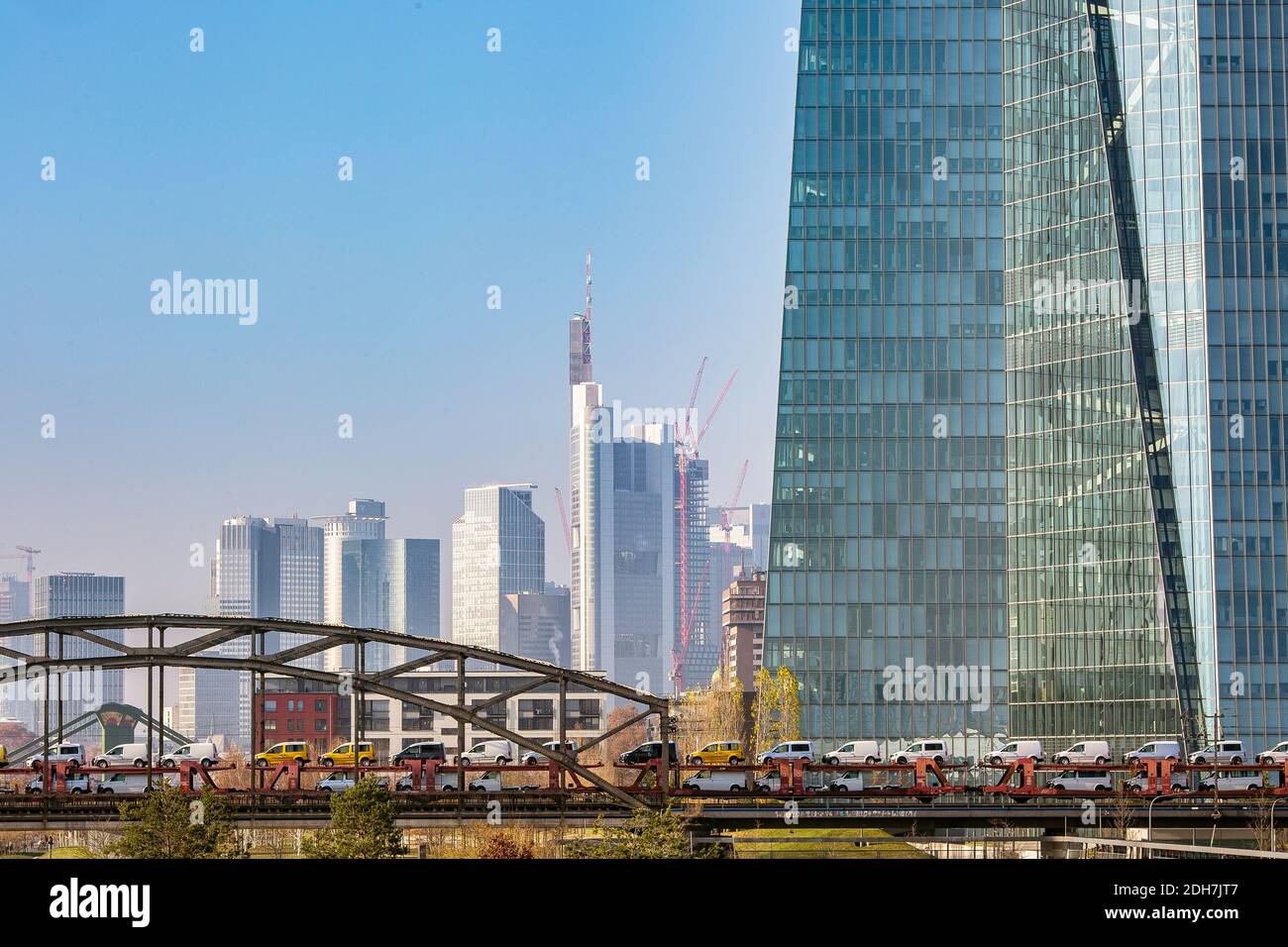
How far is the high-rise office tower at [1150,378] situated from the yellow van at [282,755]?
8019cm

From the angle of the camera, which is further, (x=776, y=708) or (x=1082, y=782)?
(x=776, y=708)

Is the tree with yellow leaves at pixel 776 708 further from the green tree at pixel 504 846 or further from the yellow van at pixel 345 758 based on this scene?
the green tree at pixel 504 846

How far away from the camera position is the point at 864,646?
173 m

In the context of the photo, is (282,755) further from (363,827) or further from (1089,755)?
(1089,755)

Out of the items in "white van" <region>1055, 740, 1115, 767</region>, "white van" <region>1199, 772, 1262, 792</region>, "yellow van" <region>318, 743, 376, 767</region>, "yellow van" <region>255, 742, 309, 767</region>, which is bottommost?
"white van" <region>1199, 772, 1262, 792</region>

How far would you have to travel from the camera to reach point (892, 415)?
174000 mm

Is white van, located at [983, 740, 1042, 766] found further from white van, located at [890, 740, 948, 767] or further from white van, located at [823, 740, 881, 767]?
white van, located at [823, 740, 881, 767]

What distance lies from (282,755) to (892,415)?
8294 centimetres

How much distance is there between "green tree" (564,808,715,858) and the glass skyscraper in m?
104

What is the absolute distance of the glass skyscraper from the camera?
160 metres

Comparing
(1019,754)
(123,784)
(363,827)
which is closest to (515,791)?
(363,827)

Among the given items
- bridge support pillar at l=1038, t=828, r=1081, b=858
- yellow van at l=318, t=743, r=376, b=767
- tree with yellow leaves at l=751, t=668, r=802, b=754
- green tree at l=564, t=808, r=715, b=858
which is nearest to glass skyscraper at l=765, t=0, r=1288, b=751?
tree with yellow leaves at l=751, t=668, r=802, b=754
